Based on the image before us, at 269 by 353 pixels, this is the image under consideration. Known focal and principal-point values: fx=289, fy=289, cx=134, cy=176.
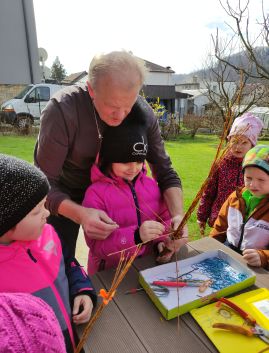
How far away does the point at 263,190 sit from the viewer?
1876 mm

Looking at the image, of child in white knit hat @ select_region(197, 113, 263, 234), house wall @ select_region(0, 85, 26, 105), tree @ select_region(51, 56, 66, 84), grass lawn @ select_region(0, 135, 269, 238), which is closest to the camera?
child in white knit hat @ select_region(197, 113, 263, 234)

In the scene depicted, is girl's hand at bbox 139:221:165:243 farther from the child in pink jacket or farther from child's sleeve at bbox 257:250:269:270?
child's sleeve at bbox 257:250:269:270

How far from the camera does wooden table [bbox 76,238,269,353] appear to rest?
3.52ft

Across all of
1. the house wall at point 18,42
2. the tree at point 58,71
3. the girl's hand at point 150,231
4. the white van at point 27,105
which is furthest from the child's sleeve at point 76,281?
the tree at point 58,71

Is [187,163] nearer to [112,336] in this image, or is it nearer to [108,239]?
[108,239]

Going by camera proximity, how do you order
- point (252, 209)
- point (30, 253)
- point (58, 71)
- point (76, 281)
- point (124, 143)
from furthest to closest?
point (58, 71), point (252, 209), point (124, 143), point (76, 281), point (30, 253)

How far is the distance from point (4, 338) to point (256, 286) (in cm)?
130

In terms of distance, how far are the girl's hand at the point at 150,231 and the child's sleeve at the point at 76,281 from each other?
1.16ft

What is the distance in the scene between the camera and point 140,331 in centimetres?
114

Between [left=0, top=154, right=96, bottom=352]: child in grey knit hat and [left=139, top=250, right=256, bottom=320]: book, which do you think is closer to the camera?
[left=0, top=154, right=96, bottom=352]: child in grey knit hat

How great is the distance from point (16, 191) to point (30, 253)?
30cm

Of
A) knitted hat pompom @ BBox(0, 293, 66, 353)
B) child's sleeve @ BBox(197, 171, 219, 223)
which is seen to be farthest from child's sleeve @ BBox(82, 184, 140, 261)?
child's sleeve @ BBox(197, 171, 219, 223)

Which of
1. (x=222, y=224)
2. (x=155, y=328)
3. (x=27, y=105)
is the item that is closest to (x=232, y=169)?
(x=222, y=224)

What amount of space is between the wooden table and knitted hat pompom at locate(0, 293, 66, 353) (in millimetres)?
682
